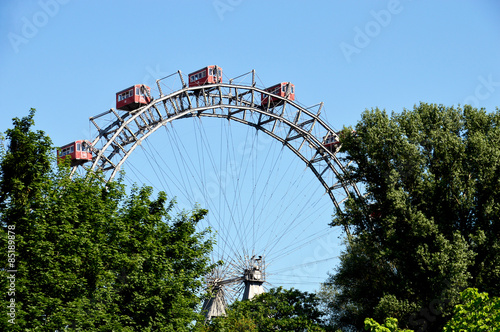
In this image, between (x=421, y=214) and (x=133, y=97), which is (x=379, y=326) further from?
(x=133, y=97)

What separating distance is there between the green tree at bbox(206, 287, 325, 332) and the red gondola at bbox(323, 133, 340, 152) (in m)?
13.7

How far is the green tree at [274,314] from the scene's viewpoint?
46.5 metres

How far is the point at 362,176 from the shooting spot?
39.8m

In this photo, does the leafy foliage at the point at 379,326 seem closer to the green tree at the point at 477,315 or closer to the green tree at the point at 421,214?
the green tree at the point at 477,315

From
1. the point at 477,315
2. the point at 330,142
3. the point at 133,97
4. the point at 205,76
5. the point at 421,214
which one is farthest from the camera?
the point at 330,142

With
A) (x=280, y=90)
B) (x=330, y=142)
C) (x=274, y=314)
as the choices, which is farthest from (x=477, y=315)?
(x=330, y=142)

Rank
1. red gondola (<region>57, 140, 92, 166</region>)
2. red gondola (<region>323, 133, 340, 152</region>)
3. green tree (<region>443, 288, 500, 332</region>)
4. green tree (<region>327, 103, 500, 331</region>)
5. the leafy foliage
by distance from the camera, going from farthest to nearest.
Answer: red gondola (<region>323, 133, 340, 152</region>) < red gondola (<region>57, 140, 92, 166</region>) < green tree (<region>327, 103, 500, 331</region>) < the leafy foliage < green tree (<region>443, 288, 500, 332</region>)

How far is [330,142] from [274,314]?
54.1 feet

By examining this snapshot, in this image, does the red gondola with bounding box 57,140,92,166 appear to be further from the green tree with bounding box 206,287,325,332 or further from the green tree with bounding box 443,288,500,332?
the green tree with bounding box 443,288,500,332

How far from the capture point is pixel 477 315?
25109mm

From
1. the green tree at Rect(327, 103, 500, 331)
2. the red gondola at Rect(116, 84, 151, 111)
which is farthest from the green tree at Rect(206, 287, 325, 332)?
the red gondola at Rect(116, 84, 151, 111)

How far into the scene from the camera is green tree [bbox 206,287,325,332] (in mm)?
46469

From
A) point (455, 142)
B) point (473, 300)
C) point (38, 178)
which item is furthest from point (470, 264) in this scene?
point (38, 178)

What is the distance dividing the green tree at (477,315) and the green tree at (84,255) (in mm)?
12139
